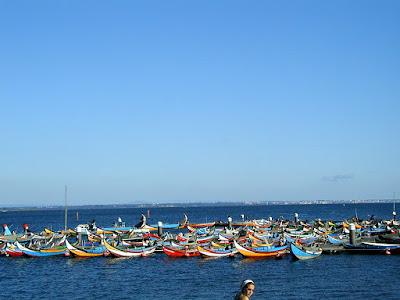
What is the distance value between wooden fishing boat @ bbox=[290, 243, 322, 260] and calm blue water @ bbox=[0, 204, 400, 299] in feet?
2.61

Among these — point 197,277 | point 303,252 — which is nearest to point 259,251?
point 303,252

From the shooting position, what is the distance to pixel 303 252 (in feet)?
163

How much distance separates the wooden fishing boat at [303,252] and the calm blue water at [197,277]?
0.80 metres

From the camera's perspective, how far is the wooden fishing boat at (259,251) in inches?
2018

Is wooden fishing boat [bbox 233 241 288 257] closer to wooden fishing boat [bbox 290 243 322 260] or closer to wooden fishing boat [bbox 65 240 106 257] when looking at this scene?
wooden fishing boat [bbox 290 243 322 260]

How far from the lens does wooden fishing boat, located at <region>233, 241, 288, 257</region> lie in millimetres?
51250

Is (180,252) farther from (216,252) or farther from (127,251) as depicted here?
(127,251)

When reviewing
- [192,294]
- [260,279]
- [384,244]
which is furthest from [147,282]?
[384,244]

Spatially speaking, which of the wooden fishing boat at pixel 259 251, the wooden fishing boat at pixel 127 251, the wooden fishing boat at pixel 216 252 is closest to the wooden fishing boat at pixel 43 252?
the wooden fishing boat at pixel 127 251

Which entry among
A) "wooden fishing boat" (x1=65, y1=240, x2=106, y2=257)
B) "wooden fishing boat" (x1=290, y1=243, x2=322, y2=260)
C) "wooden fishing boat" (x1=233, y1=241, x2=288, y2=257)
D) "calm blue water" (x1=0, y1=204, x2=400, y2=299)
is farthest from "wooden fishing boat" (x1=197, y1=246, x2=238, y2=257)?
"wooden fishing boat" (x1=65, y1=240, x2=106, y2=257)

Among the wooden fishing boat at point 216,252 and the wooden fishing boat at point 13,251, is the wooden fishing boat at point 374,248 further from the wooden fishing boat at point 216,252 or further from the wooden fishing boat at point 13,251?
the wooden fishing boat at point 13,251

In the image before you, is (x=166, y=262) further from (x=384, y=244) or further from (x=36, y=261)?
(x=384, y=244)

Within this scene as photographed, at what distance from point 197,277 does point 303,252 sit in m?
12.1

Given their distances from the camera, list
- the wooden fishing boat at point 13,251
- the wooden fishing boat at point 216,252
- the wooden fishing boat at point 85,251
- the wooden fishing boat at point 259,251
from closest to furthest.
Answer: the wooden fishing boat at point 259,251, the wooden fishing boat at point 216,252, the wooden fishing boat at point 85,251, the wooden fishing boat at point 13,251
